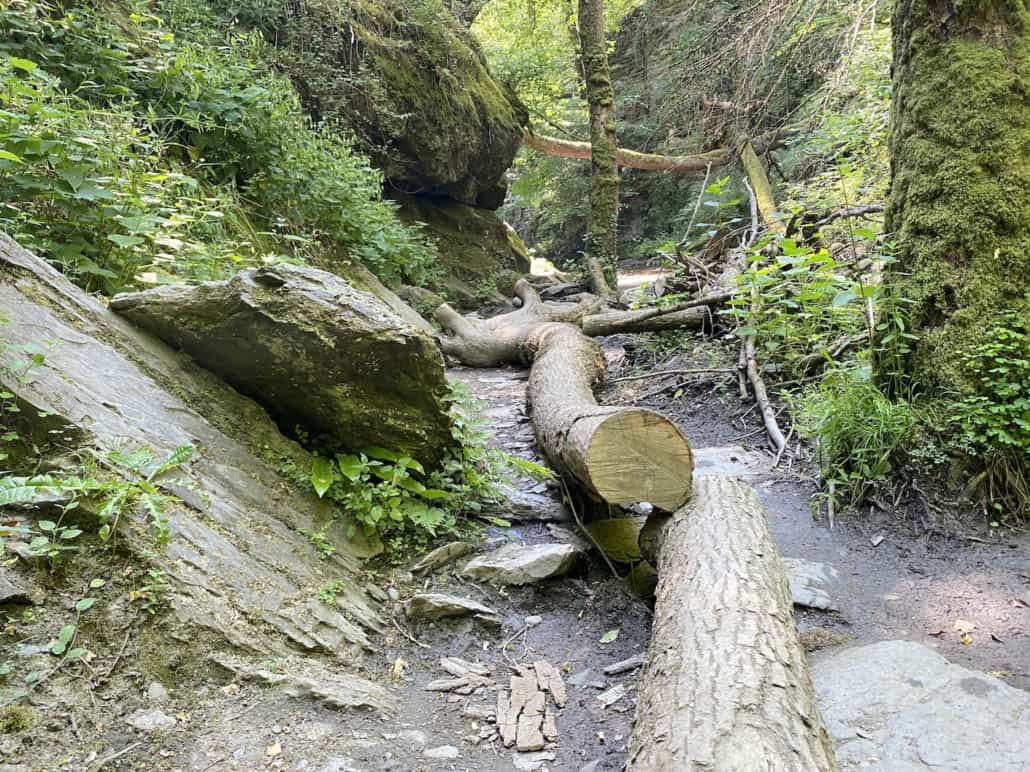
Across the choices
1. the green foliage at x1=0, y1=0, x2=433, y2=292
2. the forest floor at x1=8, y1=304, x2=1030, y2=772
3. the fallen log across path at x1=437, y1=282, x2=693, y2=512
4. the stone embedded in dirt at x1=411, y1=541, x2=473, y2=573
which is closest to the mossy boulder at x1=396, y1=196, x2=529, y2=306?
the green foliage at x1=0, y1=0, x2=433, y2=292

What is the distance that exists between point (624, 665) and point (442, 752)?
0.88m

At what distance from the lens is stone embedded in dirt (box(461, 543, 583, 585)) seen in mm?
Result: 3111

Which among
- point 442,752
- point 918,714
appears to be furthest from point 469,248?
point 918,714

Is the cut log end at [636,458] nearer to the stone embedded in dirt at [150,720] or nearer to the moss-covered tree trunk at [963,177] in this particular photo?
the moss-covered tree trunk at [963,177]

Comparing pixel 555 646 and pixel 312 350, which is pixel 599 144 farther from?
pixel 555 646

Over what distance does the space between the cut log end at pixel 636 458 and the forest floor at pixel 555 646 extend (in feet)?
1.79

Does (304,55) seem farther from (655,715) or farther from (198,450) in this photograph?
(655,715)

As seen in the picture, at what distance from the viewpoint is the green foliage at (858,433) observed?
11.9 ft

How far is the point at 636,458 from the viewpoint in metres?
3.05

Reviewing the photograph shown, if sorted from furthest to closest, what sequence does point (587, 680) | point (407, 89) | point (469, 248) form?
point (469, 248) → point (407, 89) → point (587, 680)

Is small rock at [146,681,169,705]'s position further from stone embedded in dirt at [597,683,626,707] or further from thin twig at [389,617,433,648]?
stone embedded in dirt at [597,683,626,707]

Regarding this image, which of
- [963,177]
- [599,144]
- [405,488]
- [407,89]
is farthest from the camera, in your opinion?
[599,144]

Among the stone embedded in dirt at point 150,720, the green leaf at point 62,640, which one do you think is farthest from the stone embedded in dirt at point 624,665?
the green leaf at point 62,640

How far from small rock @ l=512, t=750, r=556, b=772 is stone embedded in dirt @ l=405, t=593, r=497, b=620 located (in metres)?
0.77
